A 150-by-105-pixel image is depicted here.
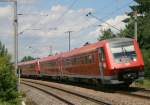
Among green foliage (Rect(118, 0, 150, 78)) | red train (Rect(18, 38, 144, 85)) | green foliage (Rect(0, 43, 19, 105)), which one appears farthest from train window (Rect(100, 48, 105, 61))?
green foliage (Rect(118, 0, 150, 78))

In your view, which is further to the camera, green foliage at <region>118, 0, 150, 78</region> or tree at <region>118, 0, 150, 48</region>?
tree at <region>118, 0, 150, 48</region>

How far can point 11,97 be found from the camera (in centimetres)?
2350

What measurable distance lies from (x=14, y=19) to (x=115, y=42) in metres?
A: 6.44

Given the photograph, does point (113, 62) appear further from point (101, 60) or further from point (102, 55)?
point (101, 60)

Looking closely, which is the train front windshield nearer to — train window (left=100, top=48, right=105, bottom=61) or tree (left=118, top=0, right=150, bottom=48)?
train window (left=100, top=48, right=105, bottom=61)

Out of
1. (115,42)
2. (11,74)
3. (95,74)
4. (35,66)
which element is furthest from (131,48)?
(35,66)

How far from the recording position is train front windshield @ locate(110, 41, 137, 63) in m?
30.7

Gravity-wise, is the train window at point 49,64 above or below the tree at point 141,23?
below

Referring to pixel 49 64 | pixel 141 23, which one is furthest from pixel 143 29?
pixel 49 64

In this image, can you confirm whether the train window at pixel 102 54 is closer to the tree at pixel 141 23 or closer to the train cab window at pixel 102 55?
the train cab window at pixel 102 55

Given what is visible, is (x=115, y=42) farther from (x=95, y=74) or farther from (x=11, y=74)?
(x=11, y=74)

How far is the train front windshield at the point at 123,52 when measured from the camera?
3070cm

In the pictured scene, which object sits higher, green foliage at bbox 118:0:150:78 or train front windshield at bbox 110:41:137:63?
green foliage at bbox 118:0:150:78

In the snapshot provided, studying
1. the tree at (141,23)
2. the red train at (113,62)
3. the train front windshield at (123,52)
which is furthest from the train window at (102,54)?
the tree at (141,23)
